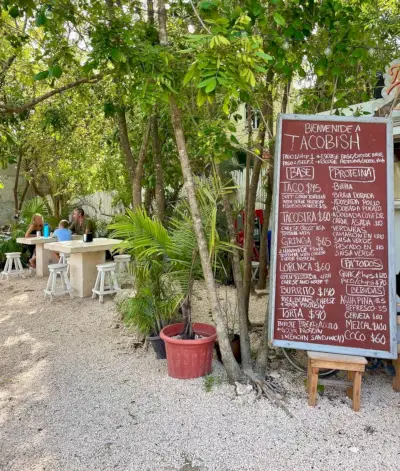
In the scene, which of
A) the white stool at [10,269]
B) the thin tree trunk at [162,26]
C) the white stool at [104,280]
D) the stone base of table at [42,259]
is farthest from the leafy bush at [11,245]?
the thin tree trunk at [162,26]

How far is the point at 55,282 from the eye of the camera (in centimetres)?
698

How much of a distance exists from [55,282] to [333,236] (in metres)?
5.20

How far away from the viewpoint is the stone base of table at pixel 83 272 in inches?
279

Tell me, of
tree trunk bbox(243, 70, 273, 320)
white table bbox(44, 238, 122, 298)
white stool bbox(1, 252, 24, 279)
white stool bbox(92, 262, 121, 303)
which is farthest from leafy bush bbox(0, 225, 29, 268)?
tree trunk bbox(243, 70, 273, 320)

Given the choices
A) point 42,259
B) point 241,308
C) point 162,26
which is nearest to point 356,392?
point 241,308

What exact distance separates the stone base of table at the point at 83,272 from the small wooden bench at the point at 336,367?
15.8ft

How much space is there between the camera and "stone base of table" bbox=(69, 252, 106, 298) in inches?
279

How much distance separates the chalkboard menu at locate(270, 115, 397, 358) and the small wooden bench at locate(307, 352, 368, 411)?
0.08m

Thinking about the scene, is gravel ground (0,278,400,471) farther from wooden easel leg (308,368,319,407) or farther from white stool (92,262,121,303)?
white stool (92,262,121,303)

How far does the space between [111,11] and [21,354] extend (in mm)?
3707

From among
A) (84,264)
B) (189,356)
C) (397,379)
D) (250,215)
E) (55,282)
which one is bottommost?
(397,379)

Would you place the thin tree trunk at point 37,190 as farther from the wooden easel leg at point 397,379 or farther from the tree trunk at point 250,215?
the wooden easel leg at point 397,379

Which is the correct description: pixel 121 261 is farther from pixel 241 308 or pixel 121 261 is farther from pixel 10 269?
pixel 241 308

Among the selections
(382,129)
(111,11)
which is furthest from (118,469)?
(111,11)
